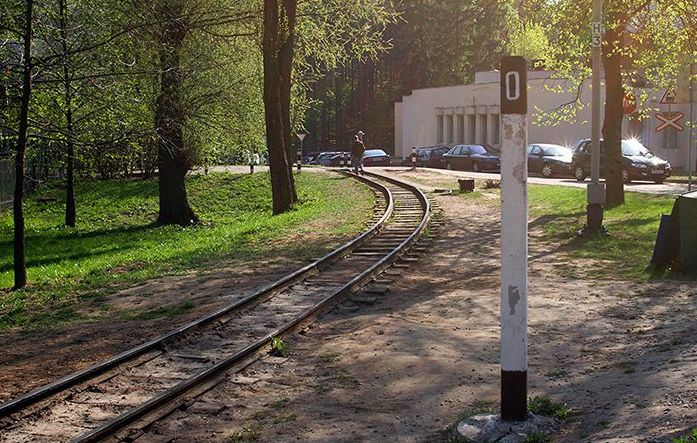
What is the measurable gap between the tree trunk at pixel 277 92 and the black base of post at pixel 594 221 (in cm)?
963

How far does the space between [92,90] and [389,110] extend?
64.7m

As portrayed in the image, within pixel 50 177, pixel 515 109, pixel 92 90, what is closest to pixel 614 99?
pixel 92 90

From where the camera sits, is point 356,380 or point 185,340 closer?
point 356,380

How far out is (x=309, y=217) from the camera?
76.8ft

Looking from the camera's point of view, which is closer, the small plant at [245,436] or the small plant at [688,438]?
the small plant at [688,438]

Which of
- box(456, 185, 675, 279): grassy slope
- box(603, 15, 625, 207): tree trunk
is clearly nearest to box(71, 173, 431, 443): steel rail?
box(456, 185, 675, 279): grassy slope

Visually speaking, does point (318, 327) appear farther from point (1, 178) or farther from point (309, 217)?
point (1, 178)

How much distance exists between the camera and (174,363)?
8.70 m

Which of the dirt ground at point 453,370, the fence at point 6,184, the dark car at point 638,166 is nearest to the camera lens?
the dirt ground at point 453,370

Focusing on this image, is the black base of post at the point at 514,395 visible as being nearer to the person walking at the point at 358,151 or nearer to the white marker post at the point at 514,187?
the white marker post at the point at 514,187

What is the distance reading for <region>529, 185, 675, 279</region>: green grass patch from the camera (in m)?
14.6

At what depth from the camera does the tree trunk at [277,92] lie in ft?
77.3

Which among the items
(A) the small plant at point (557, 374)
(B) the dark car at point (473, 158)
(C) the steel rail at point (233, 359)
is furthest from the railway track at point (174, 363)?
(B) the dark car at point (473, 158)

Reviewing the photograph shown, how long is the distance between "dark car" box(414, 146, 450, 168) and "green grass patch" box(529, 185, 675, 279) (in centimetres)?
2448
